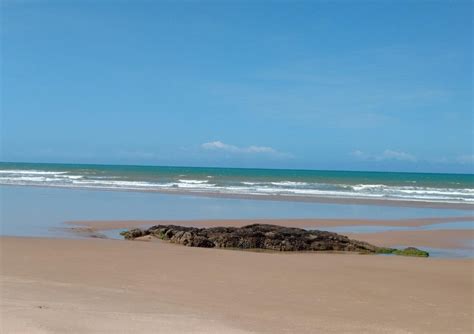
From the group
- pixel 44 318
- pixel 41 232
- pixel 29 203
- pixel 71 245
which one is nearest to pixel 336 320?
pixel 44 318

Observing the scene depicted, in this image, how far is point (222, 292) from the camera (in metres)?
6.50

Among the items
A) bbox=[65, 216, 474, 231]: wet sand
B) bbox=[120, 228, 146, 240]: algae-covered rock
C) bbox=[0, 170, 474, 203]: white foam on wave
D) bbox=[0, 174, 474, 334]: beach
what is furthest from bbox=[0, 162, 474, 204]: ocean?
bbox=[0, 174, 474, 334]: beach

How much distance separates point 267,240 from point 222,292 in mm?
5223

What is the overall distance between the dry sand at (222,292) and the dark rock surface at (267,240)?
1.06 metres

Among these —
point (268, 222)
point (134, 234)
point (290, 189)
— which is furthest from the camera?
point (290, 189)

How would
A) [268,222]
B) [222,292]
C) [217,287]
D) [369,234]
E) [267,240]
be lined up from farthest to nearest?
[268,222] < [369,234] < [267,240] < [217,287] < [222,292]

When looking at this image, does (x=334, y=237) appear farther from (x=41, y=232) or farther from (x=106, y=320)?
(x=106, y=320)

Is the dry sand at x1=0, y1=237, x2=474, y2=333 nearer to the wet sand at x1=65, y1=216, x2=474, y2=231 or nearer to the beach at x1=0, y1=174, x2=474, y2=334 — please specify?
the beach at x1=0, y1=174, x2=474, y2=334

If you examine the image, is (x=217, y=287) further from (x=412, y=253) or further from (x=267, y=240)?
(x=412, y=253)

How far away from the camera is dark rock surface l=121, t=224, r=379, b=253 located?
11.4 meters

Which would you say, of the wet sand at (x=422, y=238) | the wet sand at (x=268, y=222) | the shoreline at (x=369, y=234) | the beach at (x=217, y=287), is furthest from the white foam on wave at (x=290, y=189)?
the beach at (x=217, y=287)

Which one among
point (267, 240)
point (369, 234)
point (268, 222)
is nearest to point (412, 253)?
point (267, 240)

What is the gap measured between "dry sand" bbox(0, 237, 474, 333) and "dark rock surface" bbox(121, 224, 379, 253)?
3.47 ft

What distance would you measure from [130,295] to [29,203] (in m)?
17.0
